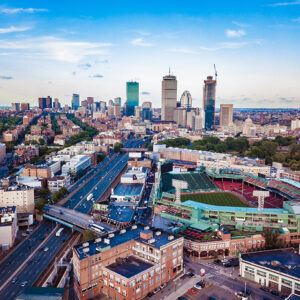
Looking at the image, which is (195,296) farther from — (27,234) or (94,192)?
(94,192)

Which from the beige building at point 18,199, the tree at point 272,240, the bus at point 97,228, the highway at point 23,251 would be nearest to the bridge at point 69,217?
the bus at point 97,228

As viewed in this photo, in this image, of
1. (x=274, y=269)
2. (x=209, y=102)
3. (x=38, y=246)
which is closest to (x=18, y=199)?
(x=38, y=246)

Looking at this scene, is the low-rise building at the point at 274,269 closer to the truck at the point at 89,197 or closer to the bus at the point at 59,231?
the bus at the point at 59,231

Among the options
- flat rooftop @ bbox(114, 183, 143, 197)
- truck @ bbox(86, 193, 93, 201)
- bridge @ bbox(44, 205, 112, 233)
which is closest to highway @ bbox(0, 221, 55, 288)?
bridge @ bbox(44, 205, 112, 233)

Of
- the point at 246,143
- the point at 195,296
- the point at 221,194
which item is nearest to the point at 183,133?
the point at 246,143

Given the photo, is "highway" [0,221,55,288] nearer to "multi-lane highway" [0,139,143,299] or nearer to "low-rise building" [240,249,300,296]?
"multi-lane highway" [0,139,143,299]

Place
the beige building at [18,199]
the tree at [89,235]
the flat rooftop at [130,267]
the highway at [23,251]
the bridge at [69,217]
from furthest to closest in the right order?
the beige building at [18,199] < the bridge at [69,217] < the tree at [89,235] < the highway at [23,251] < the flat rooftop at [130,267]

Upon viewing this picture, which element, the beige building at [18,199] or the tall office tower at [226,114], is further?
the tall office tower at [226,114]
